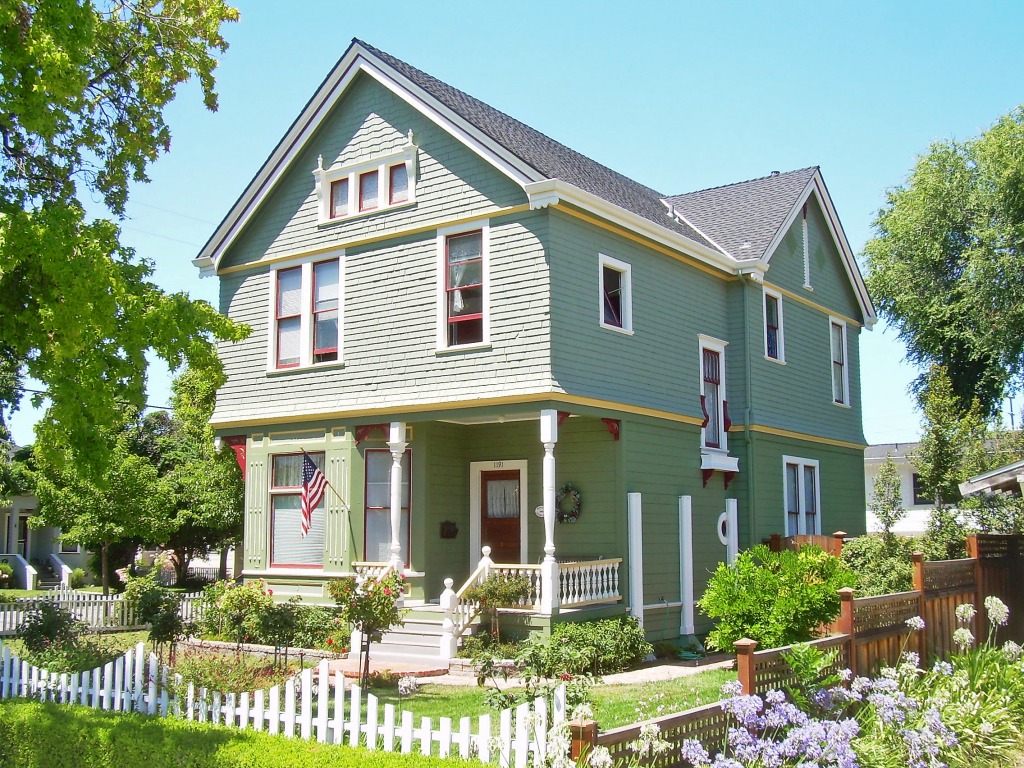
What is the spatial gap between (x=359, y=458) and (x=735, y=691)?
11860 millimetres

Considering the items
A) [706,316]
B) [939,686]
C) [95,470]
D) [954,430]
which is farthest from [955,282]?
[95,470]

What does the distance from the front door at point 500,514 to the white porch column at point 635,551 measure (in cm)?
245

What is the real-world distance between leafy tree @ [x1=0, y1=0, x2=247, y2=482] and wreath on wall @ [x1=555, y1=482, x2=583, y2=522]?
628 centimetres

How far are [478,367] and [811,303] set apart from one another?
1141 centimetres

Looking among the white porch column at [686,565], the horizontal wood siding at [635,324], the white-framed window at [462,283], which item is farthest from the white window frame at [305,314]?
the white porch column at [686,565]

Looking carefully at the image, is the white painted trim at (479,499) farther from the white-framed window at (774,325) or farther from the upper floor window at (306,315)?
the white-framed window at (774,325)

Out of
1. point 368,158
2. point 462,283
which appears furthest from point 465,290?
point 368,158

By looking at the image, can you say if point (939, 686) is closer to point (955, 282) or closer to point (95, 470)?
point (95, 470)

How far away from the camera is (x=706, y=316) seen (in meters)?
21.0

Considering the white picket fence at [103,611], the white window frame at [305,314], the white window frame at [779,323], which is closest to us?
the white window frame at [305,314]

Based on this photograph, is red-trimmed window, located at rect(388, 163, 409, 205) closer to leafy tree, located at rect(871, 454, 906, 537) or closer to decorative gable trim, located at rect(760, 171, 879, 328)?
decorative gable trim, located at rect(760, 171, 879, 328)

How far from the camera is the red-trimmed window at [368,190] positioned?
19.1m

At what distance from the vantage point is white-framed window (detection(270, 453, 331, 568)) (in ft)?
61.9

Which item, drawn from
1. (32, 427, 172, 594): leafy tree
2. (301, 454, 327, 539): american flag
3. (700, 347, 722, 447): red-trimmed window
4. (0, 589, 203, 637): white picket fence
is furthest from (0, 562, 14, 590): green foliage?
(700, 347, 722, 447): red-trimmed window
